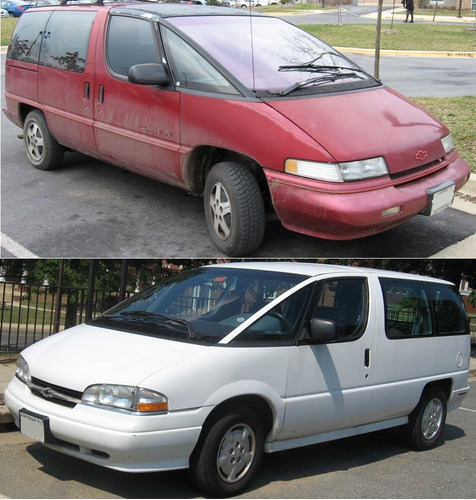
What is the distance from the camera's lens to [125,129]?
7.52 meters

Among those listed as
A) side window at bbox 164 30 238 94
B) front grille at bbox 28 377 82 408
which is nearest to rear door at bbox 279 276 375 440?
front grille at bbox 28 377 82 408

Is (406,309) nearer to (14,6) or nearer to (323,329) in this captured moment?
(323,329)

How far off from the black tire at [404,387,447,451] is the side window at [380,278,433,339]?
585 millimetres

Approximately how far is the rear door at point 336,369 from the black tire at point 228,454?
11.6 inches

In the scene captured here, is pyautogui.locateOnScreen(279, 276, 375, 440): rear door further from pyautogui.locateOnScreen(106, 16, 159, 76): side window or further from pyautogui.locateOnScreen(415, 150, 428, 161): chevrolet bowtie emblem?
pyautogui.locateOnScreen(106, 16, 159, 76): side window

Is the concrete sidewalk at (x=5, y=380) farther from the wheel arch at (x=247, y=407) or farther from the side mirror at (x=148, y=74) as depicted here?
the side mirror at (x=148, y=74)

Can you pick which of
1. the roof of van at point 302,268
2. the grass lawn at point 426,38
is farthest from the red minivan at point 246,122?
the grass lawn at point 426,38

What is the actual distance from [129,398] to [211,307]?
1109 millimetres

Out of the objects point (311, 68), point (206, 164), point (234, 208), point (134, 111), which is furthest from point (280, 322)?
point (134, 111)

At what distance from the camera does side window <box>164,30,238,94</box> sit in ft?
21.8

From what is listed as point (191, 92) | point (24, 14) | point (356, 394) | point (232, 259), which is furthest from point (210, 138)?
point (24, 14)

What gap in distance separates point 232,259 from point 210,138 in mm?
1130

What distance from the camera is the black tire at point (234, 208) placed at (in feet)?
20.9

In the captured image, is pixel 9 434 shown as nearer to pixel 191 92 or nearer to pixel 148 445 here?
pixel 148 445
